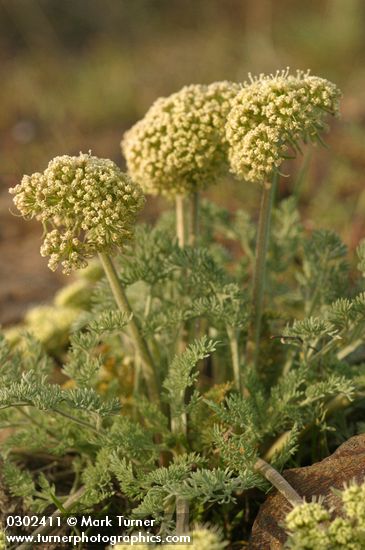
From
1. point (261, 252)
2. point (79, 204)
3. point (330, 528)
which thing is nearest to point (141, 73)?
point (261, 252)

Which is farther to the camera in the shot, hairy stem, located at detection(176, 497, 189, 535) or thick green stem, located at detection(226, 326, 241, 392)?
thick green stem, located at detection(226, 326, 241, 392)

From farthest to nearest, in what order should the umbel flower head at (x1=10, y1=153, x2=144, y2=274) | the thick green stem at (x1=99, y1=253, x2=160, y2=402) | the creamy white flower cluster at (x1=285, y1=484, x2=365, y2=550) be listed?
the thick green stem at (x1=99, y1=253, x2=160, y2=402)
the umbel flower head at (x1=10, y1=153, x2=144, y2=274)
the creamy white flower cluster at (x1=285, y1=484, x2=365, y2=550)

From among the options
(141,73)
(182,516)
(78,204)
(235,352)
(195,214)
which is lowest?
(182,516)

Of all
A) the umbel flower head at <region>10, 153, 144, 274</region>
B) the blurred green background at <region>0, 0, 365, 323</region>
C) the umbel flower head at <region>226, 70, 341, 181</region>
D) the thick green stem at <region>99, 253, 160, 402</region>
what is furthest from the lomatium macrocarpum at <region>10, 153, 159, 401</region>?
the blurred green background at <region>0, 0, 365, 323</region>

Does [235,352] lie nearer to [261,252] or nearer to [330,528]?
[261,252]

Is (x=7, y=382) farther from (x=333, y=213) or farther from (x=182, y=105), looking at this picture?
(x=333, y=213)

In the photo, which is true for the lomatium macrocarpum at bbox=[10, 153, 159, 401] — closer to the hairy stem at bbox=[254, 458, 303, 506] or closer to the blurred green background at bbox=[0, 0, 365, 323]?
the hairy stem at bbox=[254, 458, 303, 506]
